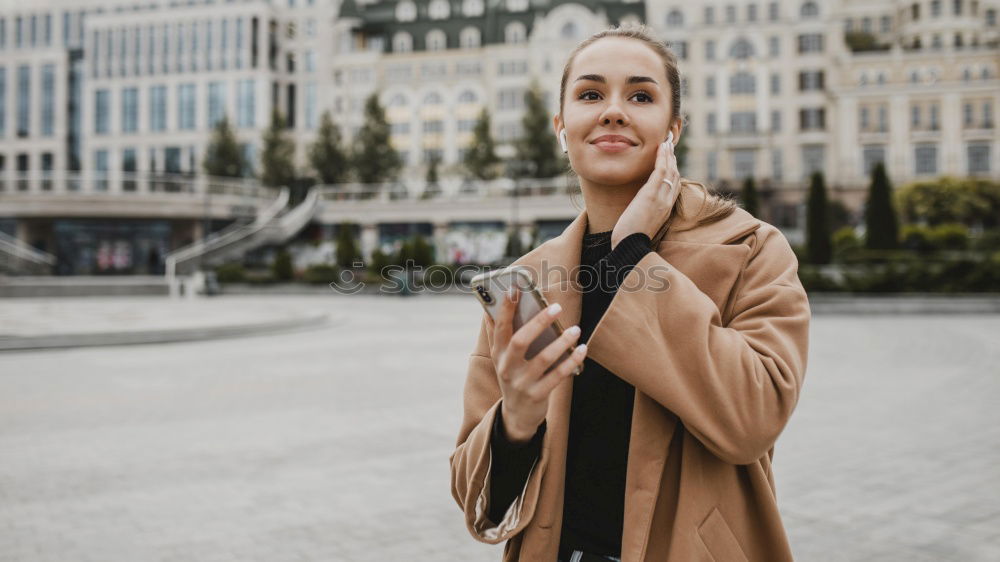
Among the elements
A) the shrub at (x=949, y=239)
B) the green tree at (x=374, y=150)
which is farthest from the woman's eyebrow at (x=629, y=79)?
the green tree at (x=374, y=150)

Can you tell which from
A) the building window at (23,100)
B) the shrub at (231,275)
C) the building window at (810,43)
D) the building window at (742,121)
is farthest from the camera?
the building window at (23,100)

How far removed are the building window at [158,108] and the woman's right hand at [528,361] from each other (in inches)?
3327

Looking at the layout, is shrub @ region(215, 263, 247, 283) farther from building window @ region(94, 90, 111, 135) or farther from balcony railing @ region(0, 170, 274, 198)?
building window @ region(94, 90, 111, 135)

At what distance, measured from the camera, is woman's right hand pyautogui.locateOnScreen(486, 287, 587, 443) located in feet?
4.29

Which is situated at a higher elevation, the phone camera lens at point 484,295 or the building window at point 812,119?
the building window at point 812,119

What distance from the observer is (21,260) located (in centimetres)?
4006

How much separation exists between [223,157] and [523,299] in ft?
201

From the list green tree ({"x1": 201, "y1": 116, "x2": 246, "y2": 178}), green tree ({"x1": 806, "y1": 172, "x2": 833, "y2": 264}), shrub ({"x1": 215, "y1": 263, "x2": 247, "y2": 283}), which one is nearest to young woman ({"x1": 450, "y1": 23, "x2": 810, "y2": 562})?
green tree ({"x1": 806, "y1": 172, "x2": 833, "y2": 264})

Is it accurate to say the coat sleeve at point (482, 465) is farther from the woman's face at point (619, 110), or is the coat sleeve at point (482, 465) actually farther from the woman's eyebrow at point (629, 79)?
the woman's eyebrow at point (629, 79)

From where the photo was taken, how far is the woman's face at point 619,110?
1.60 m

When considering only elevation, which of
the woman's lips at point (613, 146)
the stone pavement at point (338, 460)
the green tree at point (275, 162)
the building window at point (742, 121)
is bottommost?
the stone pavement at point (338, 460)

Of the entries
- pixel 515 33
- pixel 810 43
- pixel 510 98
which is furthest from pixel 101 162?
pixel 810 43

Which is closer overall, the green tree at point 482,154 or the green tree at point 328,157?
the green tree at point 482,154

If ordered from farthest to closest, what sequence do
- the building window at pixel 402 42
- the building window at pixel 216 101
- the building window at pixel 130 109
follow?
the building window at pixel 130 109
the building window at pixel 216 101
the building window at pixel 402 42
